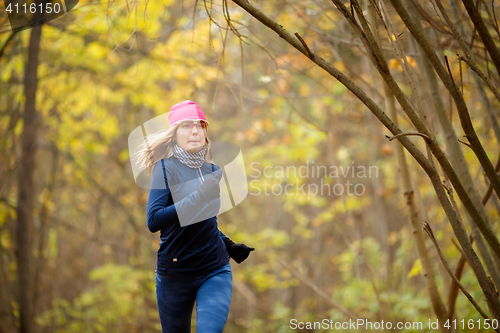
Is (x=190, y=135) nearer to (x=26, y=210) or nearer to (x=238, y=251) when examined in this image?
(x=238, y=251)

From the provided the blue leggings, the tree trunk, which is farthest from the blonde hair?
the tree trunk

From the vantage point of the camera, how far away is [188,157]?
1.71 meters

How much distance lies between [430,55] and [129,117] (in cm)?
752

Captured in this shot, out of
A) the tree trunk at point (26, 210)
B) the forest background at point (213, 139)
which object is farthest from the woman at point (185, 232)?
the tree trunk at point (26, 210)

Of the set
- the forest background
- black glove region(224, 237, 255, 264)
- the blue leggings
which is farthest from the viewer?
the forest background

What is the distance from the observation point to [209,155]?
6.17ft

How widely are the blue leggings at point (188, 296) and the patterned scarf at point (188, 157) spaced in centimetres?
51

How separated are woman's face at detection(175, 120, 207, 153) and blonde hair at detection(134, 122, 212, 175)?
3 centimetres

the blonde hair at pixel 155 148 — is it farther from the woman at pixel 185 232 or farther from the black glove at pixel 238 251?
the black glove at pixel 238 251

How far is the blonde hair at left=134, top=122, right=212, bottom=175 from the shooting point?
172 cm

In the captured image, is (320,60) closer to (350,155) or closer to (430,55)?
(430,55)

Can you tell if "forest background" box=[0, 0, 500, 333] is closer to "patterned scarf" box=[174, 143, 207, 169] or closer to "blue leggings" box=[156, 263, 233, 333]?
"patterned scarf" box=[174, 143, 207, 169]

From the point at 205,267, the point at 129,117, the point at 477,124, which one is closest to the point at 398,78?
the point at 477,124

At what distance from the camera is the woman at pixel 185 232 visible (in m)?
1.65
